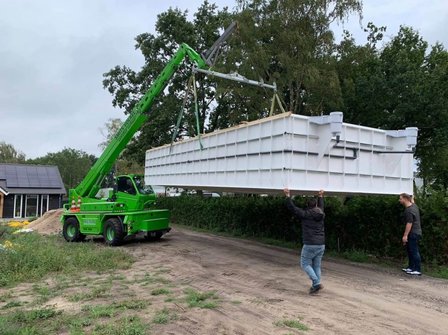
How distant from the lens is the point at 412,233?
10.3m

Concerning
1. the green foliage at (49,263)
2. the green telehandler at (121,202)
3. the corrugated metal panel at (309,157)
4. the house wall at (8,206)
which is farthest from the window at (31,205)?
the corrugated metal panel at (309,157)

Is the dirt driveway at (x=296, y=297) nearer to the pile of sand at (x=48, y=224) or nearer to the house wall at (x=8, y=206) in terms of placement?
the pile of sand at (x=48, y=224)

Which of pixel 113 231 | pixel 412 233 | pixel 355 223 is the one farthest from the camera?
pixel 113 231

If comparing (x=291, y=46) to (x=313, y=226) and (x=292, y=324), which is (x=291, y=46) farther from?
(x=292, y=324)

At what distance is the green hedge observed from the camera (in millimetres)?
11148

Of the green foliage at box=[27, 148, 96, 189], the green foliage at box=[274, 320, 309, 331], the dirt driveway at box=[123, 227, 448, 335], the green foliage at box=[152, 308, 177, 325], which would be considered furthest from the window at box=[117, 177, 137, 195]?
the green foliage at box=[27, 148, 96, 189]

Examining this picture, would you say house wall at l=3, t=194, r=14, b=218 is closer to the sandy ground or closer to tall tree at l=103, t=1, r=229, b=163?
tall tree at l=103, t=1, r=229, b=163

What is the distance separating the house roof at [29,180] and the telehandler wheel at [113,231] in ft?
86.9

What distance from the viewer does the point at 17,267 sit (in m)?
10.5

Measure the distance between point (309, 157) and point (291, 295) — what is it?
3.14 metres

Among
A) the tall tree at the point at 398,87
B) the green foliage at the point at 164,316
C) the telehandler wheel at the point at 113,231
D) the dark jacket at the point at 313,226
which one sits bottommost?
the green foliage at the point at 164,316

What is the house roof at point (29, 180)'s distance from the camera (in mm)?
38469

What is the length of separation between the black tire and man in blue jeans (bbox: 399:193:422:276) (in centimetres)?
975

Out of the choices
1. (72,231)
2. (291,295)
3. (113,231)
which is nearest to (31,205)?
(72,231)
